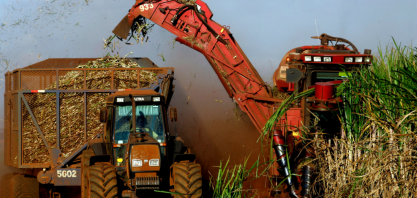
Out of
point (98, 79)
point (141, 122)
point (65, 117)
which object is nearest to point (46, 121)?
point (65, 117)

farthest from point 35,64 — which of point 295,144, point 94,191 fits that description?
point 295,144

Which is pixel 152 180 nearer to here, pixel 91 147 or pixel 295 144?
pixel 91 147

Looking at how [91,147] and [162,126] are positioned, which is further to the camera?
[91,147]

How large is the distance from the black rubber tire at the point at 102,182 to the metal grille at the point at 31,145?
8.01 ft

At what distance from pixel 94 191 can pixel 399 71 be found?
386 cm

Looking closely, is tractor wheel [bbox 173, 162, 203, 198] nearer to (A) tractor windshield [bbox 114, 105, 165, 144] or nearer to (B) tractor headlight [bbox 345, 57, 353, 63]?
(A) tractor windshield [bbox 114, 105, 165, 144]

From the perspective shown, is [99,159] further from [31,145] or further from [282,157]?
[282,157]

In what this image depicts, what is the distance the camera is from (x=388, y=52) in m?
4.99

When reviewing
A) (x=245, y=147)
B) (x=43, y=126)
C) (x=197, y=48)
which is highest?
(x=197, y=48)

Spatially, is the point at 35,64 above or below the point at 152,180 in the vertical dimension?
above

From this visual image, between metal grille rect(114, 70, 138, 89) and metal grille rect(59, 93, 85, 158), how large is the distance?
0.71m

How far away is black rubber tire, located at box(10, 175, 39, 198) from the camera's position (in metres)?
7.38

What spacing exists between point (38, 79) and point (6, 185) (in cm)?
214

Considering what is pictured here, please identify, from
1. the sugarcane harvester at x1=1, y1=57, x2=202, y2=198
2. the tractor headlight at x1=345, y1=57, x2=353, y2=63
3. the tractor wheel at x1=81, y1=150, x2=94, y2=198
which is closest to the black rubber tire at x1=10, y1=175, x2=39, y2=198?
the sugarcane harvester at x1=1, y1=57, x2=202, y2=198
